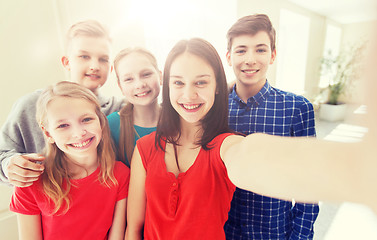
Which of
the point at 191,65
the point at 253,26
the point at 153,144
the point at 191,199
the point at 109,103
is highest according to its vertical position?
the point at 253,26

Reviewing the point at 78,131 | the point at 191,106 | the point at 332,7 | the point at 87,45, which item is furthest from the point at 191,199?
the point at 332,7

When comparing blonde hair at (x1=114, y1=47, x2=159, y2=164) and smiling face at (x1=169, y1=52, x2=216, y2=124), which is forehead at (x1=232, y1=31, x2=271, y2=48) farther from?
blonde hair at (x1=114, y1=47, x2=159, y2=164)

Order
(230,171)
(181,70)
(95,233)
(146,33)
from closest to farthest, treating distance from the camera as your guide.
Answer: (230,171)
(181,70)
(95,233)
(146,33)

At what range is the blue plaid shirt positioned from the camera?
567 millimetres

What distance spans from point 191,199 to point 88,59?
20.3 inches

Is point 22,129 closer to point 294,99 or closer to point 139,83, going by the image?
point 139,83

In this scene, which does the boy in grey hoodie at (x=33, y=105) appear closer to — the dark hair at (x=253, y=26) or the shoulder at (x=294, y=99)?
the dark hair at (x=253, y=26)

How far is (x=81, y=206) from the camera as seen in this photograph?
0.57 metres

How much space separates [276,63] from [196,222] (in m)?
0.53

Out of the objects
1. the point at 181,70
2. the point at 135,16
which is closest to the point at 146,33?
the point at 135,16

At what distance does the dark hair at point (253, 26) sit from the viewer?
52 cm

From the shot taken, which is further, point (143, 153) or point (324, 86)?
Answer: point (324, 86)

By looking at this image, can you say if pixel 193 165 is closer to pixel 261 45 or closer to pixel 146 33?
pixel 261 45

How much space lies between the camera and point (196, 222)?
497mm
